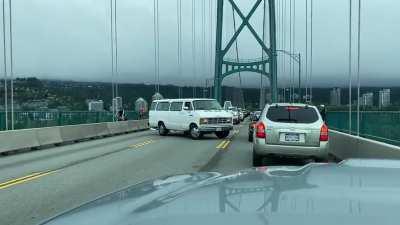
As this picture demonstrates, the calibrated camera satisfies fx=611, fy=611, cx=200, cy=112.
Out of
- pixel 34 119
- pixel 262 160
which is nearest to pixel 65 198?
pixel 262 160

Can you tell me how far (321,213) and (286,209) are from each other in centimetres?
14

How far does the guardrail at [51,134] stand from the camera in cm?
1995

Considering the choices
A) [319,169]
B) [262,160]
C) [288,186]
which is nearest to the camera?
[288,186]

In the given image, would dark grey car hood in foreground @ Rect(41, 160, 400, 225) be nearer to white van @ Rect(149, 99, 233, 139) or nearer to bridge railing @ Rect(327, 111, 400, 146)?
bridge railing @ Rect(327, 111, 400, 146)

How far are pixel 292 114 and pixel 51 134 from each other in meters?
12.2

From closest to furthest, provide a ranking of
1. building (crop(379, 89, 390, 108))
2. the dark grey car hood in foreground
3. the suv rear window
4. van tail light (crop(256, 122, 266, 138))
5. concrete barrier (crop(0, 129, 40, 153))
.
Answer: the dark grey car hood in foreground < van tail light (crop(256, 122, 266, 138)) < the suv rear window < concrete barrier (crop(0, 129, 40, 153)) < building (crop(379, 89, 390, 108))

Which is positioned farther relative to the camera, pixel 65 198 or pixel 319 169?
pixel 65 198

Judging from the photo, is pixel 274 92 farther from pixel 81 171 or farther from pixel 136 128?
pixel 81 171

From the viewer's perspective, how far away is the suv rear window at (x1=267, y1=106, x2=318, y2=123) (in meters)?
14.1

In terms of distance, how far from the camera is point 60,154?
739 inches

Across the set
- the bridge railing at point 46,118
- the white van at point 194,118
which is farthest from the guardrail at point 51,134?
the white van at point 194,118

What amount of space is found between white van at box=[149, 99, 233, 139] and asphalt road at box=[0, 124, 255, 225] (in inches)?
247

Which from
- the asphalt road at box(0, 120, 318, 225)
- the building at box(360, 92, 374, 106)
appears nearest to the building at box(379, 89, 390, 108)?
the building at box(360, 92, 374, 106)

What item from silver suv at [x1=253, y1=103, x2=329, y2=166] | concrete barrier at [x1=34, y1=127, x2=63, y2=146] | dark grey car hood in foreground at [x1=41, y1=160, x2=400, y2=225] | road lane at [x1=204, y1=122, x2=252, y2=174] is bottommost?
road lane at [x1=204, y1=122, x2=252, y2=174]
